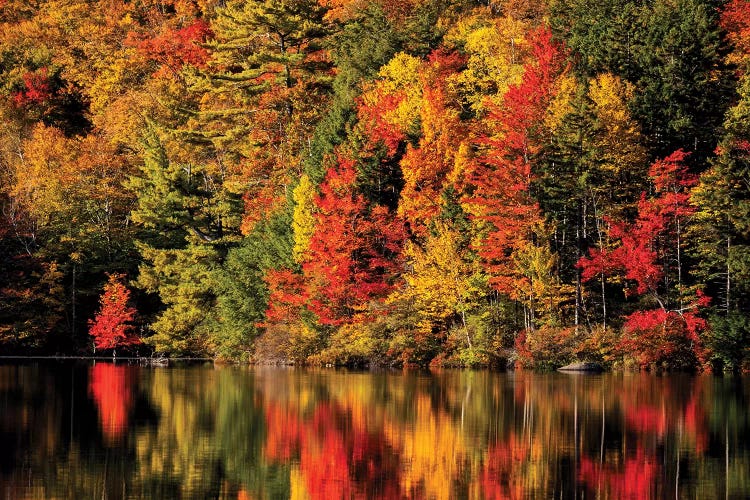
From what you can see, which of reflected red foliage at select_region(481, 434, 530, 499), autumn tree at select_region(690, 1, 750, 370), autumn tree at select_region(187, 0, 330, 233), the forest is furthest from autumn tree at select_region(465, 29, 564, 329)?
reflected red foliage at select_region(481, 434, 530, 499)

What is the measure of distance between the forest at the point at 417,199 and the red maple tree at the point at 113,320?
155 mm

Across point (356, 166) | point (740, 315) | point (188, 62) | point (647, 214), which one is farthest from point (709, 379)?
point (188, 62)

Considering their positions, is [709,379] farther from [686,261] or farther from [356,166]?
[356,166]

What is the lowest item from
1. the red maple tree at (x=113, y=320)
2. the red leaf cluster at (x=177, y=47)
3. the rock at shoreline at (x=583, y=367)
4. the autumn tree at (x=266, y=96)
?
the rock at shoreline at (x=583, y=367)

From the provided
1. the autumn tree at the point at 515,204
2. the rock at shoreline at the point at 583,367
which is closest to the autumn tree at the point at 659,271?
the rock at shoreline at the point at 583,367

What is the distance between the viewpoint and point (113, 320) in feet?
269

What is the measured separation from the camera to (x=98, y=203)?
90.7 m

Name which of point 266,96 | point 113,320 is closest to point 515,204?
point 266,96

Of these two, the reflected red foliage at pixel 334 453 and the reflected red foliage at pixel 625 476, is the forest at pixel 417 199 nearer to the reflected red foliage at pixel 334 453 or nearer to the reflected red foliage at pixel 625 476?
the reflected red foliage at pixel 334 453

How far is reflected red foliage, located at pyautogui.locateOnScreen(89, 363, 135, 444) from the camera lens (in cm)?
3428

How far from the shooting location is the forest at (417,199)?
6375cm

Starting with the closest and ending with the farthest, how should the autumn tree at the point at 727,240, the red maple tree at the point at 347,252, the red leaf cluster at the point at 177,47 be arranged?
the autumn tree at the point at 727,240 → the red maple tree at the point at 347,252 → the red leaf cluster at the point at 177,47

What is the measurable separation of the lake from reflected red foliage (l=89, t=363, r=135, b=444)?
101 mm

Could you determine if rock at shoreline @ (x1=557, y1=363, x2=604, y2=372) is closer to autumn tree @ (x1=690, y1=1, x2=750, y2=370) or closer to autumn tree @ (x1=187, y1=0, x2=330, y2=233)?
autumn tree @ (x1=690, y1=1, x2=750, y2=370)
